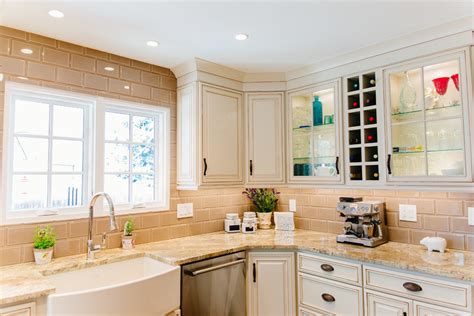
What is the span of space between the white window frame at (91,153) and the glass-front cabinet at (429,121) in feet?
5.95

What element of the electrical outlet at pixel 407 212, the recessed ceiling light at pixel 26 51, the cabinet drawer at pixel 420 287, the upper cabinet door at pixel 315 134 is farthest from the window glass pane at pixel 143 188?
the electrical outlet at pixel 407 212

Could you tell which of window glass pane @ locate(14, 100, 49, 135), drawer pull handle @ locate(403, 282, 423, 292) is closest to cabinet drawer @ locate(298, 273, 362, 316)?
drawer pull handle @ locate(403, 282, 423, 292)

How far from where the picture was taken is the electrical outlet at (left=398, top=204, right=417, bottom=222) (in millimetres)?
2412

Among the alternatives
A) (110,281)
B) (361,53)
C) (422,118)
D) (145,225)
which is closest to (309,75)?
(361,53)

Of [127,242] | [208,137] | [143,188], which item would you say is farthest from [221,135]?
[127,242]

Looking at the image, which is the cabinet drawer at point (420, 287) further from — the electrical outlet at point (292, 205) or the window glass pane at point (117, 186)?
the window glass pane at point (117, 186)

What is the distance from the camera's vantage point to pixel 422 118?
2178mm

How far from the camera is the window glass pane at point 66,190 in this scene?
7.33ft

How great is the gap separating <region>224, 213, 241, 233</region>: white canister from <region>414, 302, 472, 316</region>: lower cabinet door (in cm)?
157

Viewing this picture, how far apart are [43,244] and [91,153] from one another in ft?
2.30

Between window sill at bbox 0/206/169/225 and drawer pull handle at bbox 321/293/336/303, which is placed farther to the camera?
drawer pull handle at bbox 321/293/336/303

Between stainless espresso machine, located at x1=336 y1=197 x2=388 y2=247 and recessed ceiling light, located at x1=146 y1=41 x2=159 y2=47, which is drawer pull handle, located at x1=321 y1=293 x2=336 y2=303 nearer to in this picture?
stainless espresso machine, located at x1=336 y1=197 x2=388 y2=247

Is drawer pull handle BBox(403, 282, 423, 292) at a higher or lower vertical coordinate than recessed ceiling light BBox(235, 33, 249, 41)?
lower

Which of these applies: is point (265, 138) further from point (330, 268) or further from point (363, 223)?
point (330, 268)
